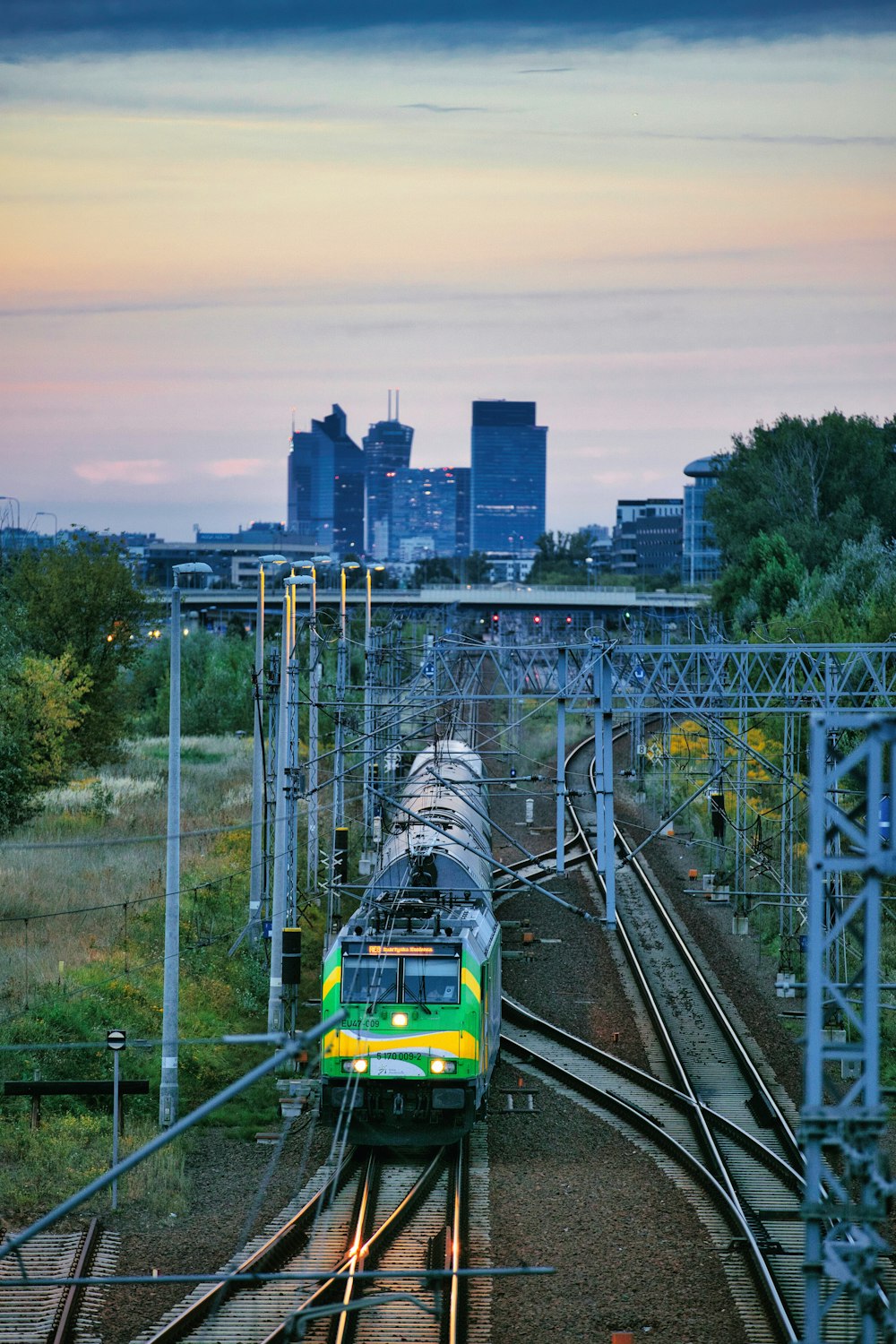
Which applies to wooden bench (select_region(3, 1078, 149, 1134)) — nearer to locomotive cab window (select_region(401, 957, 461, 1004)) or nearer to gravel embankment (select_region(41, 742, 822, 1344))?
gravel embankment (select_region(41, 742, 822, 1344))

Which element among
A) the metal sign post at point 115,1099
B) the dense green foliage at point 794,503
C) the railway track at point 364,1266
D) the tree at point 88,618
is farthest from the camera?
the dense green foliage at point 794,503

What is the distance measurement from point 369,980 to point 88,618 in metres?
32.6

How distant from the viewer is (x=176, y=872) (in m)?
18.5

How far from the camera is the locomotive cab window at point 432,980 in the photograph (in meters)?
16.8

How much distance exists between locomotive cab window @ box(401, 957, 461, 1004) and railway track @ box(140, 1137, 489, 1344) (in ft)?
6.05

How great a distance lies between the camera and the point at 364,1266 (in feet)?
44.9

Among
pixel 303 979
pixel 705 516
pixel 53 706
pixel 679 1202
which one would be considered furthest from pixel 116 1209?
pixel 705 516

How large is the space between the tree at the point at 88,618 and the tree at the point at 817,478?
110 feet

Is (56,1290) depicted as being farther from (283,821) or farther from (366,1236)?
(283,821)

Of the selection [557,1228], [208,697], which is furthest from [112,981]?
[208,697]

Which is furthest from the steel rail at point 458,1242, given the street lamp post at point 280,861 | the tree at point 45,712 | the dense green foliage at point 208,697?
the dense green foliage at point 208,697

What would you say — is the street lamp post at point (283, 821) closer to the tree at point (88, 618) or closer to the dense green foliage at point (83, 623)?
the dense green foliage at point (83, 623)

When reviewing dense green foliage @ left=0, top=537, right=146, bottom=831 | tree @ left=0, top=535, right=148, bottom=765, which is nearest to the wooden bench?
dense green foliage @ left=0, top=537, right=146, bottom=831

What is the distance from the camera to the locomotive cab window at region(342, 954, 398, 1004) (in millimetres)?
16766
